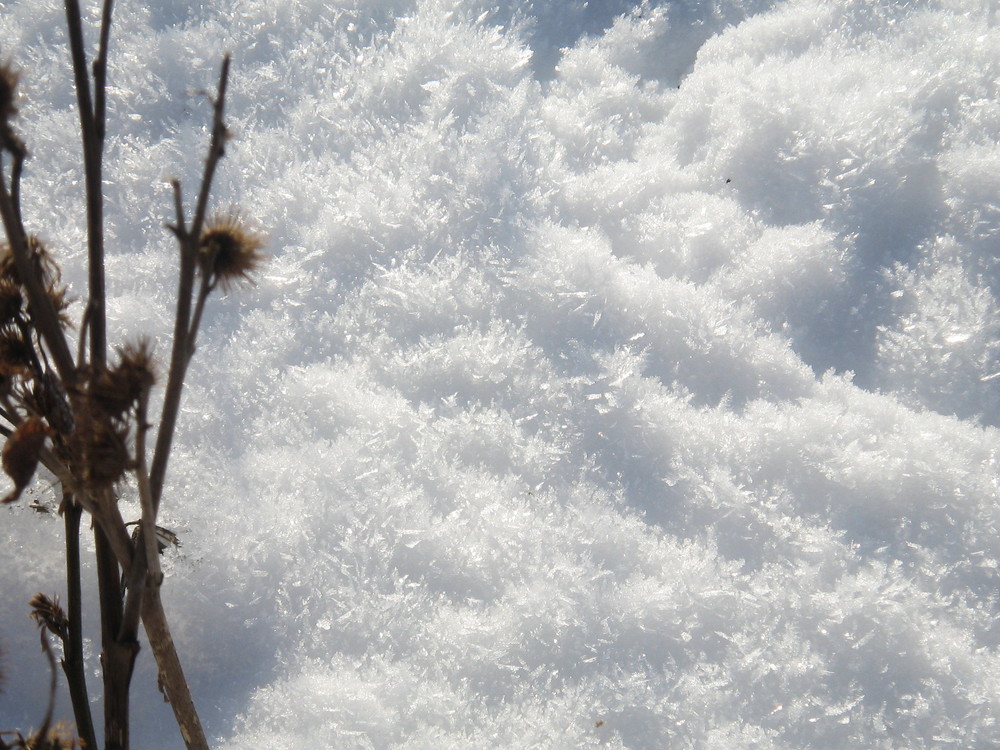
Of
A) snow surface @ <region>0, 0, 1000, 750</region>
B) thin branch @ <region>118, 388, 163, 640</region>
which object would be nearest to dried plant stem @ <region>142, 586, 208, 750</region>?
thin branch @ <region>118, 388, 163, 640</region>

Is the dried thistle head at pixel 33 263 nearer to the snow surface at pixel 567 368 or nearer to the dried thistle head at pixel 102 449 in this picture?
the dried thistle head at pixel 102 449

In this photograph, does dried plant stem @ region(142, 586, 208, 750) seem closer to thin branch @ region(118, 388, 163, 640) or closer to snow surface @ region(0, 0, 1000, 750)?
thin branch @ region(118, 388, 163, 640)

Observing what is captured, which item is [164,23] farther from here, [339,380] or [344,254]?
[339,380]

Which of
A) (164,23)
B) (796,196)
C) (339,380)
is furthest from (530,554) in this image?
(164,23)

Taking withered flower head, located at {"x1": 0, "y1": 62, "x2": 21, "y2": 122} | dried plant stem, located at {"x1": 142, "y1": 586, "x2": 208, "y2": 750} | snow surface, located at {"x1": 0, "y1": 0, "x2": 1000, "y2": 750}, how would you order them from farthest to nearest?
snow surface, located at {"x1": 0, "y1": 0, "x2": 1000, "y2": 750} → dried plant stem, located at {"x1": 142, "y1": 586, "x2": 208, "y2": 750} → withered flower head, located at {"x1": 0, "y1": 62, "x2": 21, "y2": 122}

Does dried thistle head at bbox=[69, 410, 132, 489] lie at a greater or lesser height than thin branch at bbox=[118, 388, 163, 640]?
greater

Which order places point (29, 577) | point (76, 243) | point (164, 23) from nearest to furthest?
point (29, 577)
point (76, 243)
point (164, 23)

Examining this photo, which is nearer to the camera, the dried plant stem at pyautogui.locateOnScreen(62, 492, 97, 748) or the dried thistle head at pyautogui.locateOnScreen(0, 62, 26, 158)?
the dried thistle head at pyautogui.locateOnScreen(0, 62, 26, 158)
